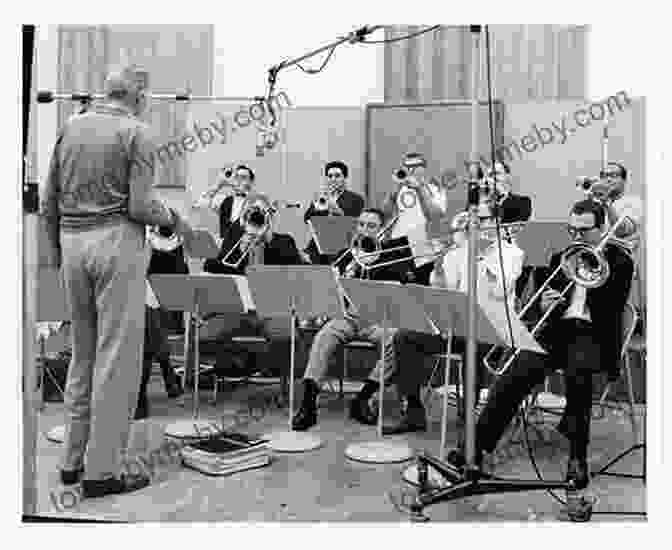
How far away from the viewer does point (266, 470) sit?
3.82 m

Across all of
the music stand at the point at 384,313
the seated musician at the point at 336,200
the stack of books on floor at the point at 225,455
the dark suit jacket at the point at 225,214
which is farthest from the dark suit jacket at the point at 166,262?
the music stand at the point at 384,313

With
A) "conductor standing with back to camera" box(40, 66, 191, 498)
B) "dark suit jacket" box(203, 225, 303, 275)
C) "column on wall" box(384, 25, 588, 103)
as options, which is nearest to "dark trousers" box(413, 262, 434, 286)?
"dark suit jacket" box(203, 225, 303, 275)

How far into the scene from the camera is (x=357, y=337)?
4707 millimetres

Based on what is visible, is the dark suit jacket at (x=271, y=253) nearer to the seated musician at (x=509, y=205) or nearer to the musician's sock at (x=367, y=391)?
the musician's sock at (x=367, y=391)

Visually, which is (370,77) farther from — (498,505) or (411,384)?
(498,505)

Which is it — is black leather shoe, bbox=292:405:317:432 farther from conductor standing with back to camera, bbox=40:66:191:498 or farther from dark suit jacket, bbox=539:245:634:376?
dark suit jacket, bbox=539:245:634:376

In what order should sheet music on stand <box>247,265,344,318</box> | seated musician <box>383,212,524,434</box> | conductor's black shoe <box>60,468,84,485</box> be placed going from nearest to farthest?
conductor's black shoe <box>60,468,84,485</box>, sheet music on stand <box>247,265,344,318</box>, seated musician <box>383,212,524,434</box>

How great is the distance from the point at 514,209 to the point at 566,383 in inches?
88.1

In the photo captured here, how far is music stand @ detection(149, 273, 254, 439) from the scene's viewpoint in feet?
14.3

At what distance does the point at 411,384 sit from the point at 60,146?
2197mm

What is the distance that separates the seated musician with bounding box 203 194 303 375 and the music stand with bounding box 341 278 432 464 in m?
1.03

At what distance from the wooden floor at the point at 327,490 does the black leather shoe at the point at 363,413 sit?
Result: 0.45ft

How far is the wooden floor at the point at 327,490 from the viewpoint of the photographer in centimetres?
322

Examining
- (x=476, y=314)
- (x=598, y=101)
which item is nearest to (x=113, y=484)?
(x=476, y=314)
